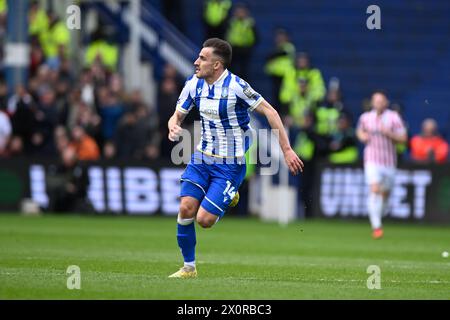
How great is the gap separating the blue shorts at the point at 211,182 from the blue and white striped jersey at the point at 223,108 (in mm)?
117

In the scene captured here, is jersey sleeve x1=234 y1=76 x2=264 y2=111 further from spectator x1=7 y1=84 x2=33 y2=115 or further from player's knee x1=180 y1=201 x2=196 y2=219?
spectator x1=7 y1=84 x2=33 y2=115

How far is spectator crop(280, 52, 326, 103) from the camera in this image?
87.0 ft

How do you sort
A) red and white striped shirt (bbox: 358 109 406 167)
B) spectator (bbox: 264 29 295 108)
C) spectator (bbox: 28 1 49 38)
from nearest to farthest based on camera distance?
red and white striped shirt (bbox: 358 109 406 167)
spectator (bbox: 264 29 295 108)
spectator (bbox: 28 1 49 38)

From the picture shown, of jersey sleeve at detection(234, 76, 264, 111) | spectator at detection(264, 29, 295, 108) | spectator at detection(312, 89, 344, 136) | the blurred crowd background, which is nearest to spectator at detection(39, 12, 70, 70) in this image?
the blurred crowd background

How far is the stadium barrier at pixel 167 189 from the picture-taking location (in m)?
24.7

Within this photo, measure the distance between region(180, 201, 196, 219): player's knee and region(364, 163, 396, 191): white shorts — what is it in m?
9.49

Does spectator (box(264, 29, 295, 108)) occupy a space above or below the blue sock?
above

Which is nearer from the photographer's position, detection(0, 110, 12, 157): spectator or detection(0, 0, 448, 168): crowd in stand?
detection(0, 110, 12, 157): spectator

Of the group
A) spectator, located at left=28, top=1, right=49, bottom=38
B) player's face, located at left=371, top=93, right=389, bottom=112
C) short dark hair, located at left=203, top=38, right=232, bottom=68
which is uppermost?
spectator, located at left=28, top=1, right=49, bottom=38

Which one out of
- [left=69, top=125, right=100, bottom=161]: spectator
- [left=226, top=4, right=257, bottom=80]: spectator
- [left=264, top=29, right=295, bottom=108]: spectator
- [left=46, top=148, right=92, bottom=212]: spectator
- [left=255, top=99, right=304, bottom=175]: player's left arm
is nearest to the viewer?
[left=255, top=99, right=304, bottom=175]: player's left arm

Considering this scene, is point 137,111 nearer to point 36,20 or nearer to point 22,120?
point 22,120

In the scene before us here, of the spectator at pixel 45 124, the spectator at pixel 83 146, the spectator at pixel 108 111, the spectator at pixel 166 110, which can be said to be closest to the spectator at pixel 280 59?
the spectator at pixel 166 110

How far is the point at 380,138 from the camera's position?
21094 mm

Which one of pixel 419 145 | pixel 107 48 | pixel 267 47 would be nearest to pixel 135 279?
pixel 419 145
